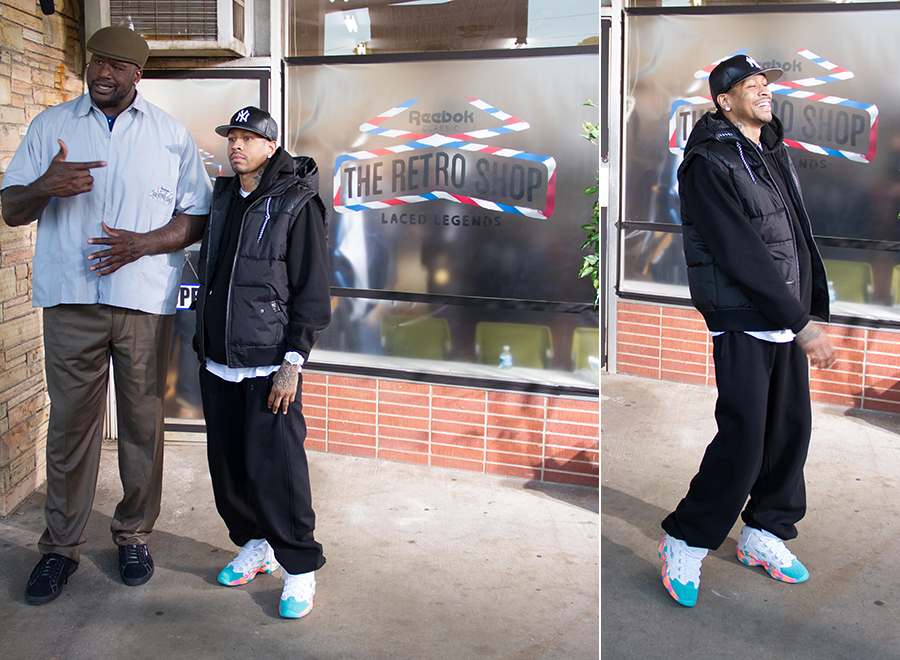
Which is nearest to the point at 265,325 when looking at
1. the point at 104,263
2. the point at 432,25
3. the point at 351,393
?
the point at 104,263

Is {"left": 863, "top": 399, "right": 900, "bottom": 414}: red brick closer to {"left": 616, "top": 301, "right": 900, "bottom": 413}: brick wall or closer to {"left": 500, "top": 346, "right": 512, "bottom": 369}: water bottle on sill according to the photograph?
{"left": 616, "top": 301, "right": 900, "bottom": 413}: brick wall

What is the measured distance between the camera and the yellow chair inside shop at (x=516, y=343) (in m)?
3.72

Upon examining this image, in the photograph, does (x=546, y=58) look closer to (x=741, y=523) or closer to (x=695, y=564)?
(x=741, y=523)

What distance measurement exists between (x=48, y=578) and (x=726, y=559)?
2.17m

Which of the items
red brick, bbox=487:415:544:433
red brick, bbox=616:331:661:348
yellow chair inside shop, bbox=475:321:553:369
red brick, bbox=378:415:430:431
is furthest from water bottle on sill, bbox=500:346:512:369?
red brick, bbox=616:331:661:348

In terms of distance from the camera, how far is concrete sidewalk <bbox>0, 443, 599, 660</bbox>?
235 cm

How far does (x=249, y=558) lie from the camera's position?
8.80ft

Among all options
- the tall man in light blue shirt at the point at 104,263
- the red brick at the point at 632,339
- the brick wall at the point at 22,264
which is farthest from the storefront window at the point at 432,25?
the red brick at the point at 632,339

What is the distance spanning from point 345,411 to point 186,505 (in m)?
0.93

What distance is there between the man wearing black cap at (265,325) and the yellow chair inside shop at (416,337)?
143cm

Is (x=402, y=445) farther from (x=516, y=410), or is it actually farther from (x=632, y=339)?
(x=632, y=339)

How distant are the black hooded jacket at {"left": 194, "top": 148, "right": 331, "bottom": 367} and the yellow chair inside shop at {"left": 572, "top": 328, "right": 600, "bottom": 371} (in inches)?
61.7

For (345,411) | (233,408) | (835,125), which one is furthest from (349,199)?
(835,125)

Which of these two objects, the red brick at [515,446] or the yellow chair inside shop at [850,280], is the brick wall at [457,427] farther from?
the yellow chair inside shop at [850,280]
